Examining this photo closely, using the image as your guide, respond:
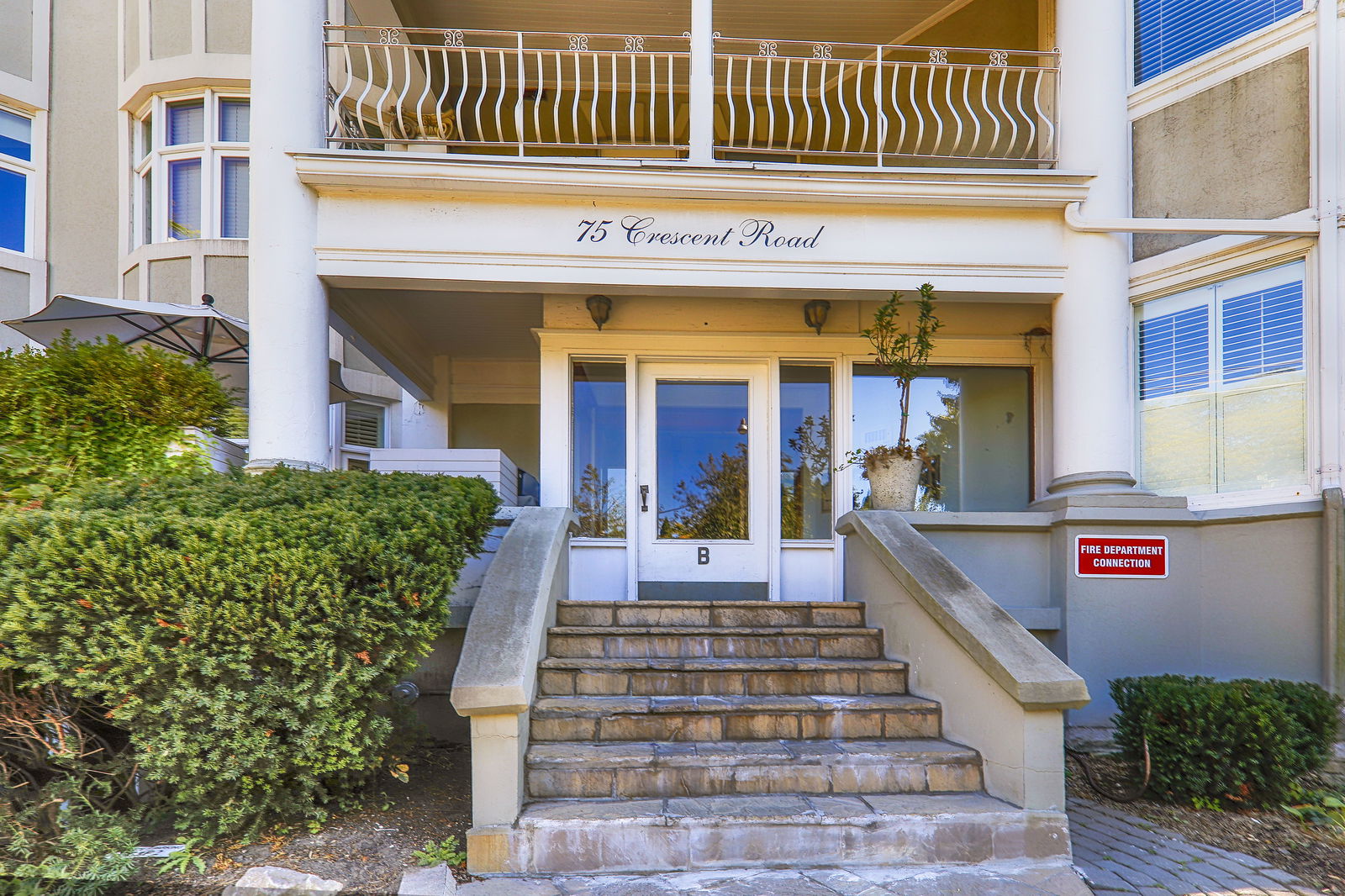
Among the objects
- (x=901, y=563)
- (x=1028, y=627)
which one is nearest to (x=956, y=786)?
(x=901, y=563)

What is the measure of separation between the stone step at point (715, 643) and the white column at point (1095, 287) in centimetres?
204

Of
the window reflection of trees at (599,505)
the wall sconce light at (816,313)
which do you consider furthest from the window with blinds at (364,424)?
the wall sconce light at (816,313)

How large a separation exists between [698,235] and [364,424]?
19.3ft

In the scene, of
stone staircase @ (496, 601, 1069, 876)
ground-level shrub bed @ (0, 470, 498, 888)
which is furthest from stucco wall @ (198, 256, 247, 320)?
stone staircase @ (496, 601, 1069, 876)

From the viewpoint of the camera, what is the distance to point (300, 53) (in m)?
5.71

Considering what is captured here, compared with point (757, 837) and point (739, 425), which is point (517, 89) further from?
point (757, 837)

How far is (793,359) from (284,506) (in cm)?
450

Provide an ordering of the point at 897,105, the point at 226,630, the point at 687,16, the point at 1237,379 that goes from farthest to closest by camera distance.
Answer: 1. the point at 687,16
2. the point at 897,105
3. the point at 1237,379
4. the point at 226,630

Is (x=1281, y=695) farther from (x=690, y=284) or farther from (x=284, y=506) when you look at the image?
(x=284, y=506)

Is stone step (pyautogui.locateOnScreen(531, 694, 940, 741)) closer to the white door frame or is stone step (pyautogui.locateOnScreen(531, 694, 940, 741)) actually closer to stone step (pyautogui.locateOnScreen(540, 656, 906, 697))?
stone step (pyautogui.locateOnScreen(540, 656, 906, 697))

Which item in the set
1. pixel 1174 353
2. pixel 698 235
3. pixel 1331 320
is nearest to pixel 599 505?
pixel 698 235

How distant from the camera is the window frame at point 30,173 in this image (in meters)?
9.70

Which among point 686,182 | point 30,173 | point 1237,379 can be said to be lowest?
point 1237,379

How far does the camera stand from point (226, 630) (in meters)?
3.38
